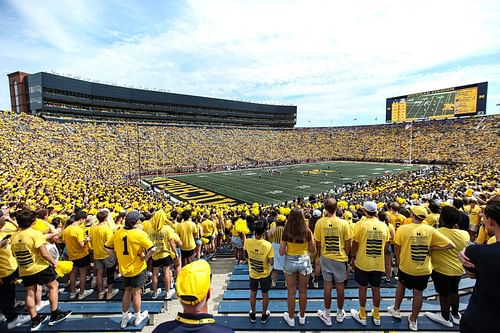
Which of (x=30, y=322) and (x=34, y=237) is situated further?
(x=30, y=322)

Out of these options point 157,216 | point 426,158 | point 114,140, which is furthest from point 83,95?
point 426,158

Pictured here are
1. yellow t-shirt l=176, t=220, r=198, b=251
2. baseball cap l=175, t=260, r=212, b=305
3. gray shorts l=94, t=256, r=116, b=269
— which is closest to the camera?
baseball cap l=175, t=260, r=212, b=305

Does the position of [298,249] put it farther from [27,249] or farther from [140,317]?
[27,249]

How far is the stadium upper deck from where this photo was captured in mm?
52094

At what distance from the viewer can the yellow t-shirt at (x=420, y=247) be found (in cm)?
356

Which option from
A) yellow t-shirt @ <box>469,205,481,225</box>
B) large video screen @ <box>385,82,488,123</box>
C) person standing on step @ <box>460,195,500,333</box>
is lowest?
yellow t-shirt @ <box>469,205,481,225</box>

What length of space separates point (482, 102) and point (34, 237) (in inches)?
2573

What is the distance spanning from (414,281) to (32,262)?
5368mm

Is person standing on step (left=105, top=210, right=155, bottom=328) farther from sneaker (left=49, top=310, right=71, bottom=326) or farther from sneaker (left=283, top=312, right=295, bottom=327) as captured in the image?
sneaker (left=283, top=312, right=295, bottom=327)

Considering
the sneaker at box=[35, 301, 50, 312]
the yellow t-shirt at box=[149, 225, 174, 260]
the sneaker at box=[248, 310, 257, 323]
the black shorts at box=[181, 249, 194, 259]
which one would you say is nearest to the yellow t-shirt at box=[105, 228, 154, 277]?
the yellow t-shirt at box=[149, 225, 174, 260]

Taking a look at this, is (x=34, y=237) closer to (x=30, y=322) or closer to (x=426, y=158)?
(x=30, y=322)

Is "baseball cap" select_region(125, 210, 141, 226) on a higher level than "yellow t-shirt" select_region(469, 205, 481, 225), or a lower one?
higher

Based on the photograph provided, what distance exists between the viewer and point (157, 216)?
4879 millimetres

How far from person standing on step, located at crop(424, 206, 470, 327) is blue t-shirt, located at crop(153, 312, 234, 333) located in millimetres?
3447
